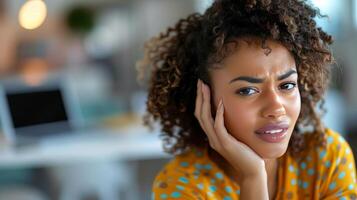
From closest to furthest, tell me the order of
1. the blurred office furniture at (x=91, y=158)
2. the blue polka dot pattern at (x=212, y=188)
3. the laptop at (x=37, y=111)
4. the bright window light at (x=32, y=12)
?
the blue polka dot pattern at (x=212, y=188)
the bright window light at (x=32, y=12)
the blurred office furniture at (x=91, y=158)
the laptop at (x=37, y=111)

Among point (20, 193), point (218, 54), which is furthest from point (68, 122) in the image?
point (218, 54)

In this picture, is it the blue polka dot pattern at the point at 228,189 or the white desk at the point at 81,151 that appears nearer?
the blue polka dot pattern at the point at 228,189

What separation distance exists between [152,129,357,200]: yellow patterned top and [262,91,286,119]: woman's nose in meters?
0.18

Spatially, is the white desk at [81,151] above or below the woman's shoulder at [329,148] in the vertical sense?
below

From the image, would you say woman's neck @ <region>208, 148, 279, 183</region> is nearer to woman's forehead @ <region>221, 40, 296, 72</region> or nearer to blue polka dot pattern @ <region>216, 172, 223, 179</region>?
blue polka dot pattern @ <region>216, 172, 223, 179</region>

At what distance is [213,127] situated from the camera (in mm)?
909

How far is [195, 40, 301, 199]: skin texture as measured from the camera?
84 cm

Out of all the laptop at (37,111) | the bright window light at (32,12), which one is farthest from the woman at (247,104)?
the laptop at (37,111)

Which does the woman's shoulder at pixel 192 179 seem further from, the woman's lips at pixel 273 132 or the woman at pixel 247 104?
the woman's lips at pixel 273 132

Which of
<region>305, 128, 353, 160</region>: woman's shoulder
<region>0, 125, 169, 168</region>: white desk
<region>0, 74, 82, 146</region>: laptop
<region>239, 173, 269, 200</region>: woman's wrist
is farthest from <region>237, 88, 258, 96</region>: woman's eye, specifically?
<region>0, 74, 82, 146</region>: laptop

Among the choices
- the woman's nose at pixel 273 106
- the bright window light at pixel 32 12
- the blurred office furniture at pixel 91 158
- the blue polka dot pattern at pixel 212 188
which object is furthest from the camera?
the blurred office furniture at pixel 91 158

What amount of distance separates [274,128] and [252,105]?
52 mm

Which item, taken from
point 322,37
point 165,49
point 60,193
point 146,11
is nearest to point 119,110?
point 60,193

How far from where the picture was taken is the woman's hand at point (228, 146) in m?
0.87
